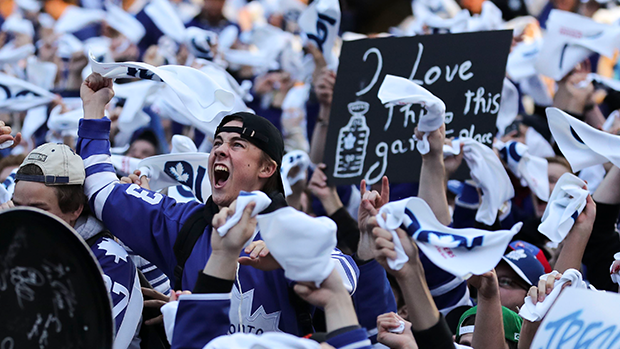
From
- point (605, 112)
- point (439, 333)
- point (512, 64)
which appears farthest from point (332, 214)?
point (605, 112)

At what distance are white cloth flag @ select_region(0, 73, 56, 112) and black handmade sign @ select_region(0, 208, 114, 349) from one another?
Result: 117 inches

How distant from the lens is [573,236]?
308 centimetres

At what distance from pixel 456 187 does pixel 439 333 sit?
2.56 m

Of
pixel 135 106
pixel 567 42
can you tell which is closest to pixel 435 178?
pixel 567 42

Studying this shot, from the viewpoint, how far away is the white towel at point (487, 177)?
3.89 metres

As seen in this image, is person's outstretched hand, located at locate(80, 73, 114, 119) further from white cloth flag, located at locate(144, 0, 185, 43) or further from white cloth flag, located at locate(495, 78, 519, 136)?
white cloth flag, located at locate(144, 0, 185, 43)

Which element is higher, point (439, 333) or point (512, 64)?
point (439, 333)

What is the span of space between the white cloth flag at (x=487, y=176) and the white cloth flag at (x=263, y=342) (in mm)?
2119

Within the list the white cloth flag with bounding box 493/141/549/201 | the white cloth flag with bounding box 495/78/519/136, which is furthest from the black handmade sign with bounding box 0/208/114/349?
the white cloth flag with bounding box 495/78/519/136

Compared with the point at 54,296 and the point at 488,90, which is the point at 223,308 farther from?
the point at 488,90

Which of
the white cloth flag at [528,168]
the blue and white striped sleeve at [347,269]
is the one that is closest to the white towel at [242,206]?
the blue and white striped sleeve at [347,269]

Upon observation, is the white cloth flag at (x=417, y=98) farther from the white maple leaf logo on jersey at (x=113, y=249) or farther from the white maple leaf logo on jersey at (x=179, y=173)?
the white maple leaf logo on jersey at (x=113, y=249)

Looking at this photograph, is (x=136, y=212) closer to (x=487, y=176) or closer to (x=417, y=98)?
(x=417, y=98)

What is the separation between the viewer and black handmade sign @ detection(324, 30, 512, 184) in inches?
164
